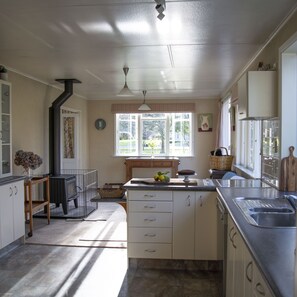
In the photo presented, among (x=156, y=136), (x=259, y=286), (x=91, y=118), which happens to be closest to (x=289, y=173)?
(x=259, y=286)

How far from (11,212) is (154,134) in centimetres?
507

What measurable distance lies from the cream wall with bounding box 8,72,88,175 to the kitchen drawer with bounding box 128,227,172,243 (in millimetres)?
2452

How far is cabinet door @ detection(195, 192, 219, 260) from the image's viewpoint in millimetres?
3176

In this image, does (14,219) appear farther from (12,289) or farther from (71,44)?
(71,44)

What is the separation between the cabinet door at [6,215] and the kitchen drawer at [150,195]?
144 centimetres

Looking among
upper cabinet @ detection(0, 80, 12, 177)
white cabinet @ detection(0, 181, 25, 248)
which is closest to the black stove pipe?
upper cabinet @ detection(0, 80, 12, 177)

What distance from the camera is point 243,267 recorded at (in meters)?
1.73

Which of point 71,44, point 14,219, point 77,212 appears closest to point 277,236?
point 71,44

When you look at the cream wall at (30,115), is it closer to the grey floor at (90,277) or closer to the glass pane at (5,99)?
the glass pane at (5,99)

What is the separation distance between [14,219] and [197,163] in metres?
5.26

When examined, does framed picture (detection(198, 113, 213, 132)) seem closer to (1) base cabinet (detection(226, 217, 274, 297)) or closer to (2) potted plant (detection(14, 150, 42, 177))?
(2) potted plant (detection(14, 150, 42, 177))

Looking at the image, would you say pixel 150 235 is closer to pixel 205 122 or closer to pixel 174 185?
pixel 174 185

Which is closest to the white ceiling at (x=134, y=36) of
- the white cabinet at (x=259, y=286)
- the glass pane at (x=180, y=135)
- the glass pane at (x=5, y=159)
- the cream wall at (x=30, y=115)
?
the cream wall at (x=30, y=115)

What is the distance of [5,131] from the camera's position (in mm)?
4141
